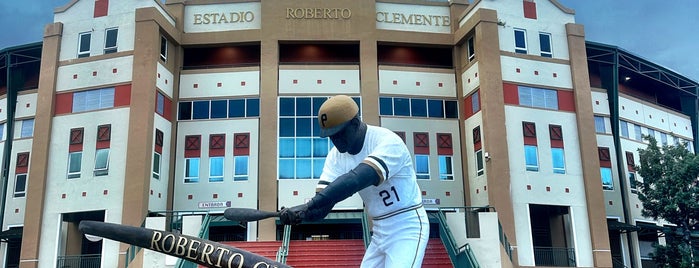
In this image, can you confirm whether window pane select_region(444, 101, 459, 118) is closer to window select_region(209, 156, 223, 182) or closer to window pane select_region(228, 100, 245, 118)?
window pane select_region(228, 100, 245, 118)

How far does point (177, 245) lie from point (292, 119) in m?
32.2

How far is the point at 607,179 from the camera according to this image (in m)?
40.4

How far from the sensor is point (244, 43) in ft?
126

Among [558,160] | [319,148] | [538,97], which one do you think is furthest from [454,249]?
[538,97]

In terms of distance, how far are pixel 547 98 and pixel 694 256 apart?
1069cm

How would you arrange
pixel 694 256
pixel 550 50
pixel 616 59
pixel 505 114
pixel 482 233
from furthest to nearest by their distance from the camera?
pixel 616 59 < pixel 550 50 < pixel 505 114 < pixel 694 256 < pixel 482 233

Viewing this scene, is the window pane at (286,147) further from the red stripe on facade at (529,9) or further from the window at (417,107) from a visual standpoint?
the red stripe on facade at (529,9)

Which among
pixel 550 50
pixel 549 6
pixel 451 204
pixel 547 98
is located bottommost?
pixel 451 204

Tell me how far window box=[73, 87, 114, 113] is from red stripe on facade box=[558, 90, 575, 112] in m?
23.8

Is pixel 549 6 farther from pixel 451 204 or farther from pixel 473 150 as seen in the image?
pixel 451 204

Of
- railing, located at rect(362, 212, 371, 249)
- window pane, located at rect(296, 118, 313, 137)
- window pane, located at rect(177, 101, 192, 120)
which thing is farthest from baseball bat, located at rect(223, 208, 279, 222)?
window pane, located at rect(177, 101, 192, 120)

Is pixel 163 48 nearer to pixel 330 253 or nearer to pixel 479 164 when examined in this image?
pixel 330 253

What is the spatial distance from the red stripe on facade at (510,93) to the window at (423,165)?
527 cm

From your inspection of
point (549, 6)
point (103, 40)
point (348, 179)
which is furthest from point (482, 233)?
point (348, 179)
